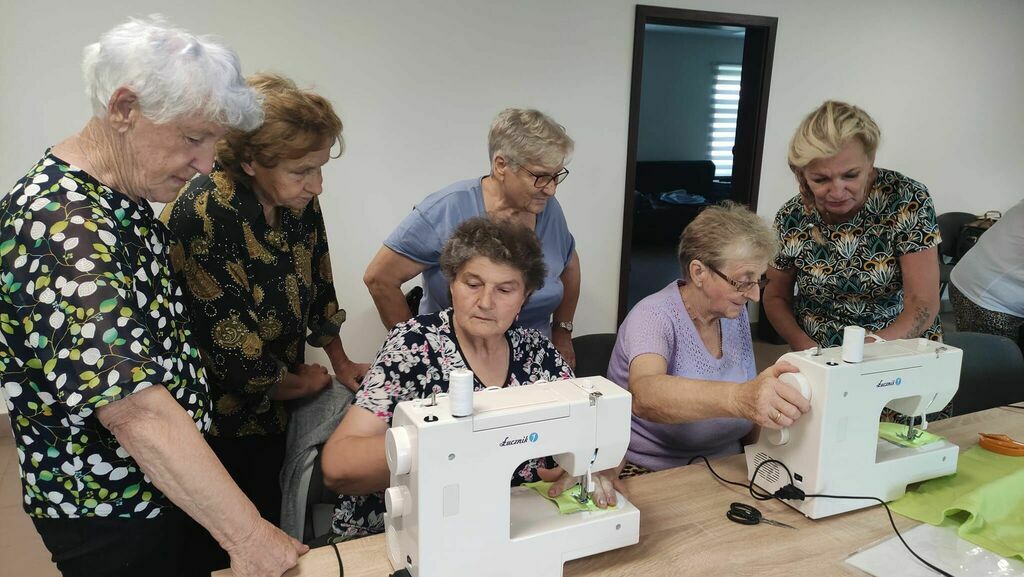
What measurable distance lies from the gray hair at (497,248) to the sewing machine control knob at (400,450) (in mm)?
604

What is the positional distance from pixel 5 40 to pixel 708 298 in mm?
3028

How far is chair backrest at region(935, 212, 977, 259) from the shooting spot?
5.67 meters

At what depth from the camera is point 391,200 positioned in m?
3.78

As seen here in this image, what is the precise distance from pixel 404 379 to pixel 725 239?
94 centimetres

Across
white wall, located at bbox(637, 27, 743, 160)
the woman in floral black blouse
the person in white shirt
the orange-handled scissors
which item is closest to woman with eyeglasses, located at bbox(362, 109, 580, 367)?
the woman in floral black blouse

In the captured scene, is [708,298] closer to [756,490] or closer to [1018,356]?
[756,490]

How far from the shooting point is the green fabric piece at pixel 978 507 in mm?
1356

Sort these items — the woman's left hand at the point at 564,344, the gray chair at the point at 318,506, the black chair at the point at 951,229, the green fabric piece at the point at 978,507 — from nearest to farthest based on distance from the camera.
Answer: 1. the green fabric piece at the point at 978,507
2. the gray chair at the point at 318,506
3. the woman's left hand at the point at 564,344
4. the black chair at the point at 951,229

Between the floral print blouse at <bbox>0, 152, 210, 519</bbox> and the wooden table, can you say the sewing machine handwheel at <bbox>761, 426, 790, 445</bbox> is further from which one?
the floral print blouse at <bbox>0, 152, 210, 519</bbox>

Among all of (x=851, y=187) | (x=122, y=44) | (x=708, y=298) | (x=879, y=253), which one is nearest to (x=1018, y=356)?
(x=879, y=253)

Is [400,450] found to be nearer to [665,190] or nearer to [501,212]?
[501,212]

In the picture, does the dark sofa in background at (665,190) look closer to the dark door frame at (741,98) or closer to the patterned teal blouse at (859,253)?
the dark door frame at (741,98)

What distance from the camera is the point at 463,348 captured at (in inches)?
66.0

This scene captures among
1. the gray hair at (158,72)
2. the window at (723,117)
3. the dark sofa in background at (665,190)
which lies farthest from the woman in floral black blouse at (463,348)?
the window at (723,117)
